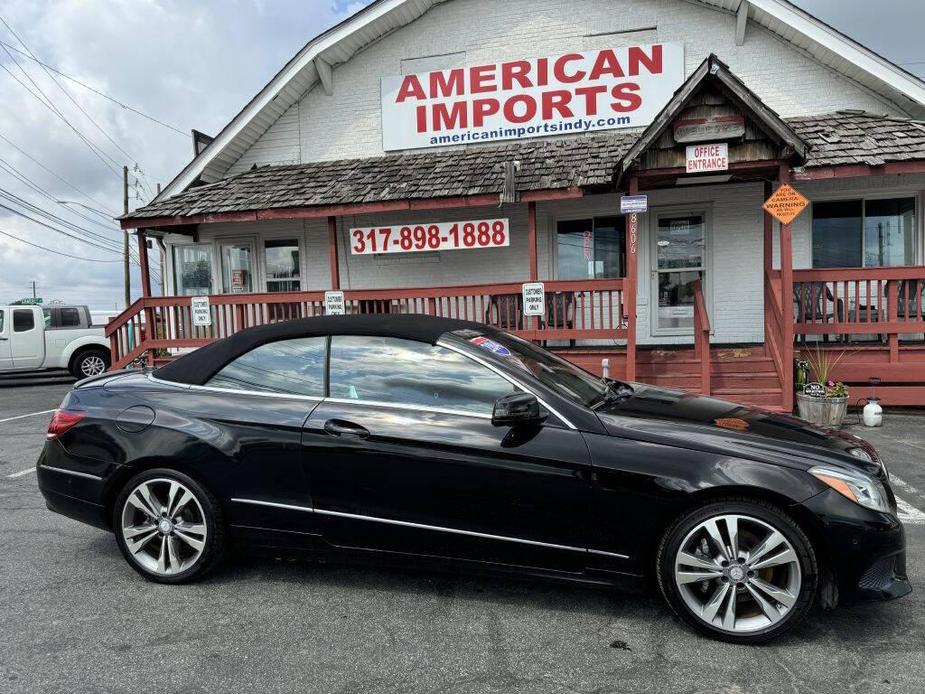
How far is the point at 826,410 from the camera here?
7430mm

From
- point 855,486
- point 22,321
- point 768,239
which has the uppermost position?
point 768,239

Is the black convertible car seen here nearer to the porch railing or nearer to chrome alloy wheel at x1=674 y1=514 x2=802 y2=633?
chrome alloy wheel at x1=674 y1=514 x2=802 y2=633

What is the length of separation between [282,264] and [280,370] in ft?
30.1

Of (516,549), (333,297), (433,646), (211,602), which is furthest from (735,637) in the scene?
(333,297)

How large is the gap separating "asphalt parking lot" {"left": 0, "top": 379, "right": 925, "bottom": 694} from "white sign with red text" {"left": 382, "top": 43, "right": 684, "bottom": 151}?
8.34m

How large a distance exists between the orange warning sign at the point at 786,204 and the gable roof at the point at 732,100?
402 millimetres

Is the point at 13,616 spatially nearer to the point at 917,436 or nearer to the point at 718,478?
the point at 718,478

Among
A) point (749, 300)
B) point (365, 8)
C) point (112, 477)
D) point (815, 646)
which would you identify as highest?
point (365, 8)

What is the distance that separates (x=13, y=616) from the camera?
322 centimetres

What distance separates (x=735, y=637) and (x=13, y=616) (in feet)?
11.5

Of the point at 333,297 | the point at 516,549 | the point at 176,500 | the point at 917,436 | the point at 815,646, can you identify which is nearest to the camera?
the point at 815,646

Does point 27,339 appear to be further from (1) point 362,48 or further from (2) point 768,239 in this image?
(2) point 768,239

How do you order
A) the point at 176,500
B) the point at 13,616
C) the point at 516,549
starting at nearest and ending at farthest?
1. the point at 516,549
2. the point at 13,616
3. the point at 176,500

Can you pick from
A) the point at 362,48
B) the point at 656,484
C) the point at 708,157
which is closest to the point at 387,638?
the point at 656,484
